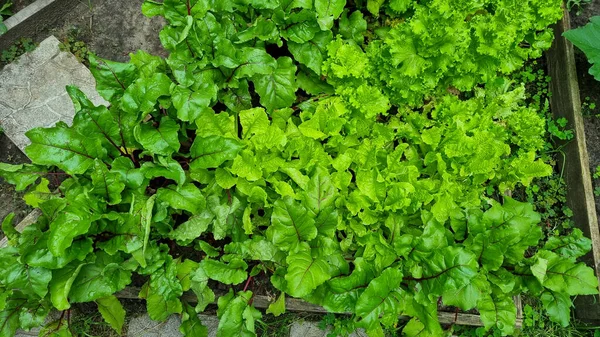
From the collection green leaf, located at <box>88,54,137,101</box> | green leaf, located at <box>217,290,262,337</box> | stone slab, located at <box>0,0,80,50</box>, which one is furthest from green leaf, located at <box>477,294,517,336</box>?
stone slab, located at <box>0,0,80,50</box>

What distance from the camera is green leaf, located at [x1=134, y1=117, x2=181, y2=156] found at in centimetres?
298

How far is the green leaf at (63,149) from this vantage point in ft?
9.46

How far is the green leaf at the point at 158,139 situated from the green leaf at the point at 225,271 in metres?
0.69

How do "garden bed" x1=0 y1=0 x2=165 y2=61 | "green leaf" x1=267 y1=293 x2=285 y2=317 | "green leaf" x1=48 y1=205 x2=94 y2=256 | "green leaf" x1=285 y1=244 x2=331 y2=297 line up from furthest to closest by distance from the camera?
"garden bed" x1=0 y1=0 x2=165 y2=61, "green leaf" x1=267 y1=293 x2=285 y2=317, "green leaf" x1=285 y1=244 x2=331 y2=297, "green leaf" x1=48 y1=205 x2=94 y2=256

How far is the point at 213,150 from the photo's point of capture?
302cm

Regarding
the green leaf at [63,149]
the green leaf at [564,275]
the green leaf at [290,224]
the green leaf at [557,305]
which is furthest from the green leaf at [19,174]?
the green leaf at [557,305]

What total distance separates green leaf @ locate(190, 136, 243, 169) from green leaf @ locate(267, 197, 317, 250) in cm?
39

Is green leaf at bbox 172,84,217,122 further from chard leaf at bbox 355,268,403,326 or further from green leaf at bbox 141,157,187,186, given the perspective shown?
chard leaf at bbox 355,268,403,326

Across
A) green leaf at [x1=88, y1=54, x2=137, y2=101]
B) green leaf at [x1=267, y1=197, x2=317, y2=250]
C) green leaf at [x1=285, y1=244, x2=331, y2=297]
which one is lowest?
green leaf at [x1=285, y1=244, x2=331, y2=297]

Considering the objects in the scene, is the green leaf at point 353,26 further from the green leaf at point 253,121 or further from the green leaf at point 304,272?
the green leaf at point 304,272

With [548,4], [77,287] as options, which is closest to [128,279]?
[77,287]

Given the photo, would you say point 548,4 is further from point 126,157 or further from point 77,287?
point 77,287

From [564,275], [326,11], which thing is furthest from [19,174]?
[564,275]

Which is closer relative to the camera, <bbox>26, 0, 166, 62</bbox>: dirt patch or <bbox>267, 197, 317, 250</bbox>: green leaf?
<bbox>267, 197, 317, 250</bbox>: green leaf
